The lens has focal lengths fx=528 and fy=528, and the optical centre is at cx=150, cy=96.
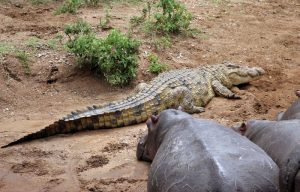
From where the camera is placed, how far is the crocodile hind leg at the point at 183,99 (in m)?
7.44

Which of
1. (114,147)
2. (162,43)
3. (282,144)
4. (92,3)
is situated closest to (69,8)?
(92,3)

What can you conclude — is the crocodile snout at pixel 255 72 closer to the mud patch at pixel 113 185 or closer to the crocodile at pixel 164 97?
the crocodile at pixel 164 97

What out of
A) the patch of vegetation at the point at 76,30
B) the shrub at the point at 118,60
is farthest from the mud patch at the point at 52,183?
the patch of vegetation at the point at 76,30

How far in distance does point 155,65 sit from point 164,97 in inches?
43.1

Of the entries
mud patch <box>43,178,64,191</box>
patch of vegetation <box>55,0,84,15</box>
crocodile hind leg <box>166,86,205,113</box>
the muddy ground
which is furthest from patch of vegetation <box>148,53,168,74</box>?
mud patch <box>43,178,64,191</box>

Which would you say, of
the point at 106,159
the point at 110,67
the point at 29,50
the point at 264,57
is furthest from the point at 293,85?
the point at 29,50

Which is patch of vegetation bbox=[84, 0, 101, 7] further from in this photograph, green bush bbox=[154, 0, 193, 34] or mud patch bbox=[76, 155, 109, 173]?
mud patch bbox=[76, 155, 109, 173]

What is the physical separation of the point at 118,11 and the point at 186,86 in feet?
12.5

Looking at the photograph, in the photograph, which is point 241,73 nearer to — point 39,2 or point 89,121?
point 89,121

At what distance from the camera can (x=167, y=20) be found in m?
9.82

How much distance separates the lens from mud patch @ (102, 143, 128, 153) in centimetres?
603

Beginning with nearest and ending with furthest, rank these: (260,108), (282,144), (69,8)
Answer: (282,144), (260,108), (69,8)

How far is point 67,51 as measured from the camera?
8.58m

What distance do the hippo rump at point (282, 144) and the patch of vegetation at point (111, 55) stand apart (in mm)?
2935
